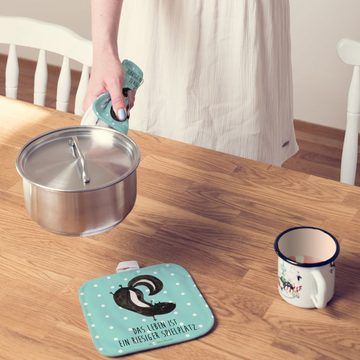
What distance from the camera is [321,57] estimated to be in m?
3.14

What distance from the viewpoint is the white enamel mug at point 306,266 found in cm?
106

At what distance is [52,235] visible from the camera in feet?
4.08

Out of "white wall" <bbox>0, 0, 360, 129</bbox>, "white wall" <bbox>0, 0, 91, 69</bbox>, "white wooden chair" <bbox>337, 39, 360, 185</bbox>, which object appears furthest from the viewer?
"white wall" <bbox>0, 0, 91, 69</bbox>

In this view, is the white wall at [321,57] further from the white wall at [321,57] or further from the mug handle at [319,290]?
the mug handle at [319,290]

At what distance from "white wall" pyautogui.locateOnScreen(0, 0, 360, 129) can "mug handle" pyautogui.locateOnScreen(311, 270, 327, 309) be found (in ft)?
7.00

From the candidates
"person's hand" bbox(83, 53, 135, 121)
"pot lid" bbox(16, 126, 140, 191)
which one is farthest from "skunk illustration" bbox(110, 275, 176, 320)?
"person's hand" bbox(83, 53, 135, 121)

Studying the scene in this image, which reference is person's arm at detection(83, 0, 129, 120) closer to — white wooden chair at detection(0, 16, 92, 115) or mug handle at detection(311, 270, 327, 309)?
white wooden chair at detection(0, 16, 92, 115)

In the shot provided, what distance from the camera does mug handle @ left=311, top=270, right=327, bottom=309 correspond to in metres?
1.05

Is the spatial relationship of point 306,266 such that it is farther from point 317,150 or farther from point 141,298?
point 317,150

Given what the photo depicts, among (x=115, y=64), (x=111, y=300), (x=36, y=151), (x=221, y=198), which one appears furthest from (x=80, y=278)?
(x=115, y=64)

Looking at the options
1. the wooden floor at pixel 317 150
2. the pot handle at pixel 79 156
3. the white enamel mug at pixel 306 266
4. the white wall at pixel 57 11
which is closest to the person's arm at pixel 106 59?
the pot handle at pixel 79 156

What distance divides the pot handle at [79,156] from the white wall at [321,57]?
2.07 metres

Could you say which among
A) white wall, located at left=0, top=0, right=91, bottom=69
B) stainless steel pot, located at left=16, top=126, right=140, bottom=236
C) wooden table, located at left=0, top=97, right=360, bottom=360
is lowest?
white wall, located at left=0, top=0, right=91, bottom=69

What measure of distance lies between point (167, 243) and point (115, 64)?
1.20ft
